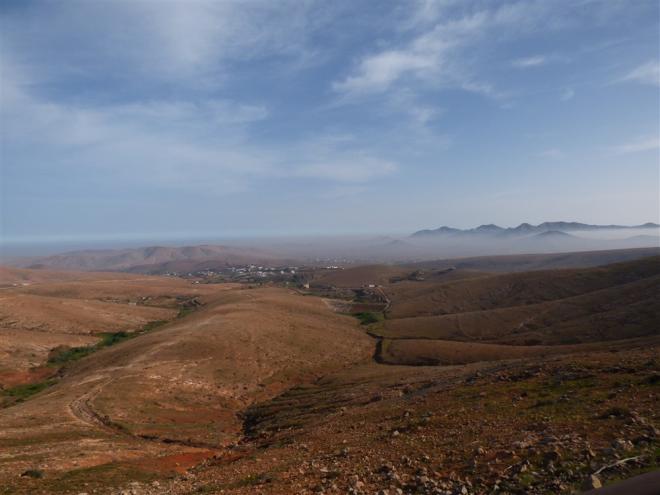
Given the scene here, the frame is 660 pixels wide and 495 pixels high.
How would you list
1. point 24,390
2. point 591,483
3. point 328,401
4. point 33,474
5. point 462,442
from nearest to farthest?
point 591,483
point 462,442
point 33,474
point 328,401
point 24,390

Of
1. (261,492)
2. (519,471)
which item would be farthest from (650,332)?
(261,492)

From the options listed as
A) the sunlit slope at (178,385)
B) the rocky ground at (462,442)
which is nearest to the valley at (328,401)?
the rocky ground at (462,442)

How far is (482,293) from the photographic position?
8569 centimetres

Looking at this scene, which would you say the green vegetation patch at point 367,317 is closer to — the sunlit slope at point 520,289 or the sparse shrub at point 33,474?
the sunlit slope at point 520,289

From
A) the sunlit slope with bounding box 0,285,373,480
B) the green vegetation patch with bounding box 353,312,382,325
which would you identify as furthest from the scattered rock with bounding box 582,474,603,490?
the green vegetation patch with bounding box 353,312,382,325

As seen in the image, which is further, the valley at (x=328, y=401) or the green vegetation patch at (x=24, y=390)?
the green vegetation patch at (x=24, y=390)

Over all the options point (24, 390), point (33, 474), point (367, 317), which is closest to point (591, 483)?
point (33, 474)

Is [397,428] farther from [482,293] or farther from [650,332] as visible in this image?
[482,293]

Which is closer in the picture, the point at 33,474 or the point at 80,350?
the point at 33,474

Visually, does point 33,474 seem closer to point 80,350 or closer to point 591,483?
A: point 591,483

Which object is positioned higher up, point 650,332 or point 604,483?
point 604,483

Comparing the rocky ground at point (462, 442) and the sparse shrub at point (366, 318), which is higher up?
the rocky ground at point (462, 442)

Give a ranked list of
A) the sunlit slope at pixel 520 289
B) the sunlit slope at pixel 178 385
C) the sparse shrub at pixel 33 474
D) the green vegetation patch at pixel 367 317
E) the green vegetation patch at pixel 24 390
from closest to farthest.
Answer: the sparse shrub at pixel 33 474
the sunlit slope at pixel 178 385
the green vegetation patch at pixel 24 390
the green vegetation patch at pixel 367 317
the sunlit slope at pixel 520 289

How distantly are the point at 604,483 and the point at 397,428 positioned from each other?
29.5ft
